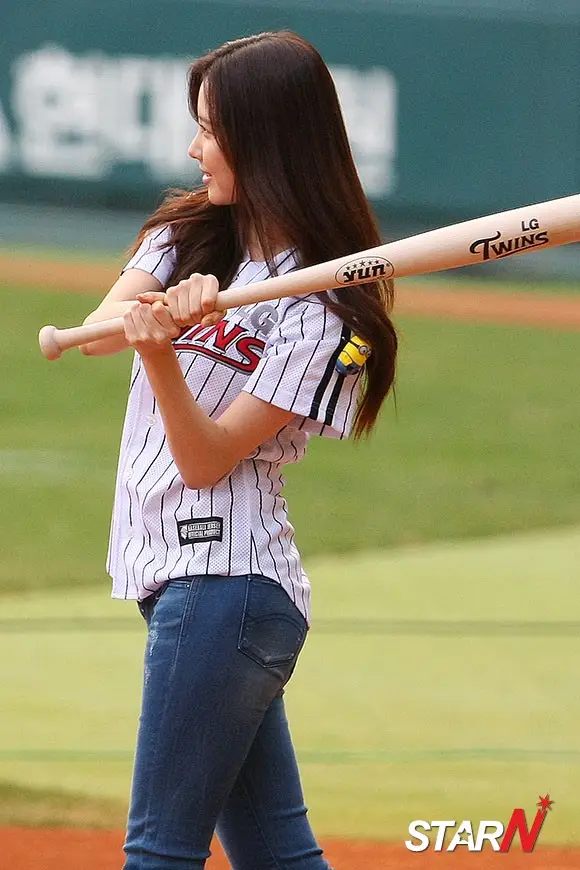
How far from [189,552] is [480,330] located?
1180cm

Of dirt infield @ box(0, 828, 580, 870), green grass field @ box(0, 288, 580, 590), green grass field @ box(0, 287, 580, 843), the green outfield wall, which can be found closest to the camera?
dirt infield @ box(0, 828, 580, 870)

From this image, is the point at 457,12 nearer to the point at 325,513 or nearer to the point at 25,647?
the point at 325,513

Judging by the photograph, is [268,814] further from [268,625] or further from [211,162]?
[211,162]

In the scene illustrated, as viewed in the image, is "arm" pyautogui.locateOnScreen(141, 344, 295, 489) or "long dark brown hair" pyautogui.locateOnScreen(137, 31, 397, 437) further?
"long dark brown hair" pyautogui.locateOnScreen(137, 31, 397, 437)

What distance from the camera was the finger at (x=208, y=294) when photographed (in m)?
1.79

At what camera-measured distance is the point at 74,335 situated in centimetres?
192

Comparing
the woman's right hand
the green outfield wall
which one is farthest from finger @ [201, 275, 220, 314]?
the green outfield wall

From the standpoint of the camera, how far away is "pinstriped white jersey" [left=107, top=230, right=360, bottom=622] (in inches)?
73.2

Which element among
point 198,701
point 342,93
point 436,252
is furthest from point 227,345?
point 342,93

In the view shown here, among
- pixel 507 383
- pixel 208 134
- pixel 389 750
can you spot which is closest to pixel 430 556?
pixel 389 750

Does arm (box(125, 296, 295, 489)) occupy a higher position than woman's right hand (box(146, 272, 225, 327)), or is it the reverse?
woman's right hand (box(146, 272, 225, 327))

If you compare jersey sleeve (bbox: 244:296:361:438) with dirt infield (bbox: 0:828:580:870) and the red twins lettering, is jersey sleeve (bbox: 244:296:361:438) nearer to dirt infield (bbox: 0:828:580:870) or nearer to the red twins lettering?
the red twins lettering

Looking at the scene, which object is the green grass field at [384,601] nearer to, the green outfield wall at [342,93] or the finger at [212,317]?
the finger at [212,317]

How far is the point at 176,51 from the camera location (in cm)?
1353
